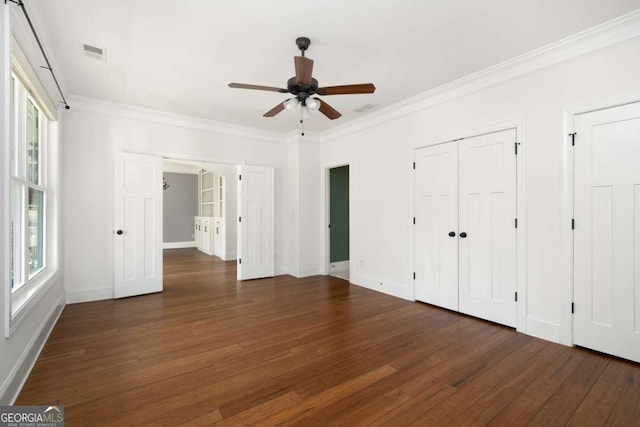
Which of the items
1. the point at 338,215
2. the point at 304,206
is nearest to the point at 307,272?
the point at 304,206

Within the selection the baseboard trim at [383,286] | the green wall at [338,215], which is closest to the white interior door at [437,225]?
the baseboard trim at [383,286]

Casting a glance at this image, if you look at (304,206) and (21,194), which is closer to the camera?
(21,194)

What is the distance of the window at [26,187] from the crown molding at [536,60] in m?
4.11

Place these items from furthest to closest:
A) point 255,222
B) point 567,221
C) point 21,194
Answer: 1. point 255,222
2. point 567,221
3. point 21,194

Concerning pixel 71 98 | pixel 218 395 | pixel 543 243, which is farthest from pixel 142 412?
pixel 71 98

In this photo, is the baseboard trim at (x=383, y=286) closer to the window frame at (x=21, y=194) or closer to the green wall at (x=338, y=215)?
the green wall at (x=338, y=215)

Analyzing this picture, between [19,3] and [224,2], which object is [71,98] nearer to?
[19,3]

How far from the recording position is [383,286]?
15.1 ft

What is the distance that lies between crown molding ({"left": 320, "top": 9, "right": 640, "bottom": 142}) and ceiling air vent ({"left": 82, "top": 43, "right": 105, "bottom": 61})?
3503mm

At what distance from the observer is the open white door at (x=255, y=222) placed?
17.8 feet

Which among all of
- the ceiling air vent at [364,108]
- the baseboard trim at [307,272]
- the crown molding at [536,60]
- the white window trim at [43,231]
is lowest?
the baseboard trim at [307,272]

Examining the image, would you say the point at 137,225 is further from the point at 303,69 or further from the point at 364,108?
the point at 364,108

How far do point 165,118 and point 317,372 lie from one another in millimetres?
4398

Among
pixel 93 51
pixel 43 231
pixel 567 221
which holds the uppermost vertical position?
pixel 93 51
